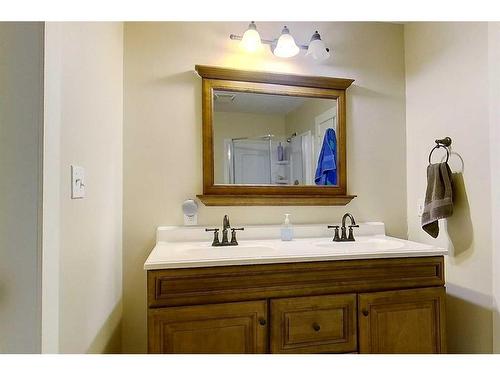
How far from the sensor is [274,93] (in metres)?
1.65

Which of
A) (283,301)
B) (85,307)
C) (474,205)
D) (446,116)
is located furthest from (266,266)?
(446,116)

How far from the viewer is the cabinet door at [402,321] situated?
118cm

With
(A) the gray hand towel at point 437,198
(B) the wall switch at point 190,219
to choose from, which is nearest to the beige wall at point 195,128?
(B) the wall switch at point 190,219

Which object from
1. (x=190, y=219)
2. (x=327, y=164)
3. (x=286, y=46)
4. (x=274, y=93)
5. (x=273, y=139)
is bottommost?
(x=190, y=219)

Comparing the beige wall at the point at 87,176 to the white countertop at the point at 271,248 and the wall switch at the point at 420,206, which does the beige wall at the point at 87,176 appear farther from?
the wall switch at the point at 420,206

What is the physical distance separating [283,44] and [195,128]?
27.9 inches

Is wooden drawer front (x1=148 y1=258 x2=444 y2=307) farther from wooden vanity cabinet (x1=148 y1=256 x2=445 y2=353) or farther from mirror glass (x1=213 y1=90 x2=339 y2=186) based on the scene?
mirror glass (x1=213 y1=90 x2=339 y2=186)

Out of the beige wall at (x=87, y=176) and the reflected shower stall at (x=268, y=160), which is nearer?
the beige wall at (x=87, y=176)

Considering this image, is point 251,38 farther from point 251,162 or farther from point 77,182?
point 77,182

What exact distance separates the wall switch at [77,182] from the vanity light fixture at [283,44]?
1.16 meters

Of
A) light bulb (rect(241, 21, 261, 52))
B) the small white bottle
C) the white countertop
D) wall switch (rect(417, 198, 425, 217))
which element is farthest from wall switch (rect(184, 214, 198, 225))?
wall switch (rect(417, 198, 425, 217))

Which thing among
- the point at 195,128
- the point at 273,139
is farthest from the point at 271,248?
the point at 195,128

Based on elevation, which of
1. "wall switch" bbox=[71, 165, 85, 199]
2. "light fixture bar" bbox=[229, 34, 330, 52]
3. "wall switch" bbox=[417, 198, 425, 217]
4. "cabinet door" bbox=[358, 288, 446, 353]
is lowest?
"cabinet door" bbox=[358, 288, 446, 353]

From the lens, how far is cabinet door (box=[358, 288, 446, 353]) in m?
1.18
